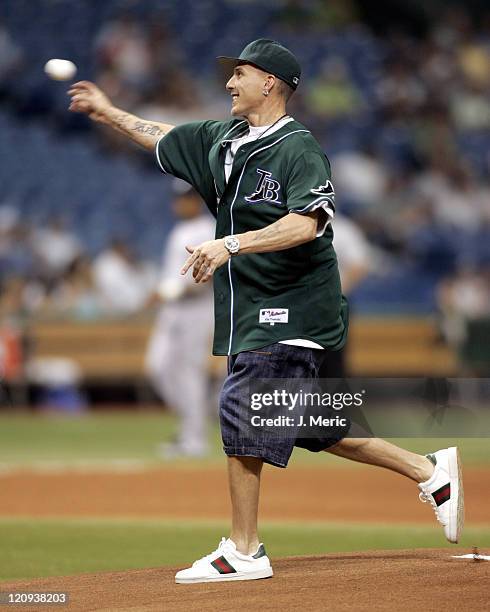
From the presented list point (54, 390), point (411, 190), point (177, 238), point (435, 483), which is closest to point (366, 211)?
point (411, 190)

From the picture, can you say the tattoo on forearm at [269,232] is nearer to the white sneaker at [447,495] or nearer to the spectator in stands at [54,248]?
the white sneaker at [447,495]

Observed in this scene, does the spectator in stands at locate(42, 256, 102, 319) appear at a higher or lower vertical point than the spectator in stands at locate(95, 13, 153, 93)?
lower

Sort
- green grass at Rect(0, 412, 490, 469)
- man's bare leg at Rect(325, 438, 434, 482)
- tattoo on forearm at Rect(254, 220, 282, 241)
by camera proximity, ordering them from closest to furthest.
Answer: tattoo on forearm at Rect(254, 220, 282, 241), man's bare leg at Rect(325, 438, 434, 482), green grass at Rect(0, 412, 490, 469)

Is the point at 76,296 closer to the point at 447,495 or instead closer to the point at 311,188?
the point at 447,495

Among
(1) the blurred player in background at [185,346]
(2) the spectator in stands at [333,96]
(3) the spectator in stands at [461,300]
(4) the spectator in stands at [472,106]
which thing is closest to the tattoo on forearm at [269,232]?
(1) the blurred player in background at [185,346]

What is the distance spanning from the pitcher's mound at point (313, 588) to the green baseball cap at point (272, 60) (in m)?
2.34

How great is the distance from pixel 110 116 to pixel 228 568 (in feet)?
7.96

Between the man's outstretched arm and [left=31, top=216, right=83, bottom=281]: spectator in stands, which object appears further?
[left=31, top=216, right=83, bottom=281]: spectator in stands

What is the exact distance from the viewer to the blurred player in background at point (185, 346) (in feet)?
42.9

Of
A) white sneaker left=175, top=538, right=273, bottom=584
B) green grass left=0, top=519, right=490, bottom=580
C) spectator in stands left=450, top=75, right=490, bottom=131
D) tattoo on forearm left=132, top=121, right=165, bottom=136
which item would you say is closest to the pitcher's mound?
white sneaker left=175, top=538, right=273, bottom=584

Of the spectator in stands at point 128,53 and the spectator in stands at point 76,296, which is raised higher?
the spectator in stands at point 128,53

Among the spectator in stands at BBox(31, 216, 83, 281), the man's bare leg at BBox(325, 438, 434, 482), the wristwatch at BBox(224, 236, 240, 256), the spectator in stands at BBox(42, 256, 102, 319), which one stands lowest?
the man's bare leg at BBox(325, 438, 434, 482)

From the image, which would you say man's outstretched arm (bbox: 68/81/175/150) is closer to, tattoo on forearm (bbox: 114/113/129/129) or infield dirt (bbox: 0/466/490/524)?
tattoo on forearm (bbox: 114/113/129/129)

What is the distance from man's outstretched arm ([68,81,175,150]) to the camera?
254 inches
